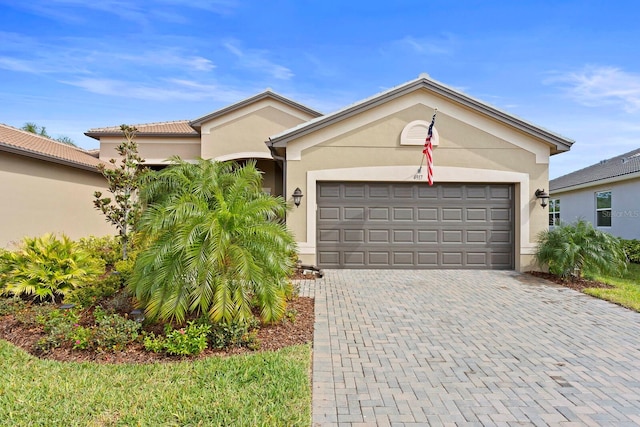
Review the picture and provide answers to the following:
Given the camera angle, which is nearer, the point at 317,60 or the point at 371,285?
the point at 371,285

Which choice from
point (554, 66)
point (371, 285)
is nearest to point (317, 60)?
point (554, 66)

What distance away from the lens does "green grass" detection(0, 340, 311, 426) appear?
308 centimetres

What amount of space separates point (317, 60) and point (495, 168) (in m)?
8.07

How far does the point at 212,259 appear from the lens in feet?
15.6

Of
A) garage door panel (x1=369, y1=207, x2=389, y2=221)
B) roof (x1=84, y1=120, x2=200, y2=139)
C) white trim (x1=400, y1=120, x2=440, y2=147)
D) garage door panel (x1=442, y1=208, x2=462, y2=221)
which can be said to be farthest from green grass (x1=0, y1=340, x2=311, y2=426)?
roof (x1=84, y1=120, x2=200, y2=139)

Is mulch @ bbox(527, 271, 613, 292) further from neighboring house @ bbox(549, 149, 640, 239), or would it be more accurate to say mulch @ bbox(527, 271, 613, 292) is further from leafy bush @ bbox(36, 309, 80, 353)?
leafy bush @ bbox(36, 309, 80, 353)

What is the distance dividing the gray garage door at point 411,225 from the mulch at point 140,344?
417 cm

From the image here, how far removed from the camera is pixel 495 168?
1018cm

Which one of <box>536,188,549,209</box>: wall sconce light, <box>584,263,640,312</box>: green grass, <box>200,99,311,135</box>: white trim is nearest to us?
<box>584,263,640,312</box>: green grass

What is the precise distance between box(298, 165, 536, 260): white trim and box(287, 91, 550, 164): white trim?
82 cm

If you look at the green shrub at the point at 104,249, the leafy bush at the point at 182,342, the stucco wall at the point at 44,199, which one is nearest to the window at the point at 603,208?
the leafy bush at the point at 182,342

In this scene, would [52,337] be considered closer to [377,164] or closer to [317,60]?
[377,164]

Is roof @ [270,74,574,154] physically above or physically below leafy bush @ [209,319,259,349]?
above

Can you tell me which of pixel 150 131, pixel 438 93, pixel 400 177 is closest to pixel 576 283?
pixel 400 177
